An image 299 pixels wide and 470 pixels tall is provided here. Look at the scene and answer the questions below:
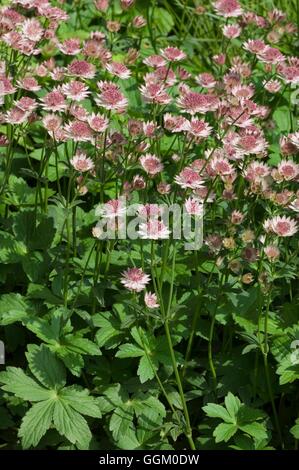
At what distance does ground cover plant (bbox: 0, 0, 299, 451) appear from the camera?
7.45 ft

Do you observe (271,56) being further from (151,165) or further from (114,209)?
(114,209)

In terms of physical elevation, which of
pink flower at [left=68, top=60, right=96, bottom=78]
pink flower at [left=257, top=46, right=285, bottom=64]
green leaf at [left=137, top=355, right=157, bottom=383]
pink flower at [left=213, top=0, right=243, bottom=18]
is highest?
pink flower at [left=213, top=0, right=243, bottom=18]

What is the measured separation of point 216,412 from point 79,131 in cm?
84

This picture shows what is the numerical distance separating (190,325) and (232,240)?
37 centimetres

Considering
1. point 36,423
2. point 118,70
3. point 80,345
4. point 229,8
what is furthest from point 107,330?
point 229,8

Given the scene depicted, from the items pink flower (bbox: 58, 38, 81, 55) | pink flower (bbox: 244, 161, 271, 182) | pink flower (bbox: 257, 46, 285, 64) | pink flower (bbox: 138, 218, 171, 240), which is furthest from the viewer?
pink flower (bbox: 257, 46, 285, 64)

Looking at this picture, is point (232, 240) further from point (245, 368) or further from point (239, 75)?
point (239, 75)

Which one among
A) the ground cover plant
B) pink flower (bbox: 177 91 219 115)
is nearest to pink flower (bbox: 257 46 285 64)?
the ground cover plant

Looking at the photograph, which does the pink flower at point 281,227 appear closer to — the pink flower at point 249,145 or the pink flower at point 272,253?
the pink flower at point 272,253

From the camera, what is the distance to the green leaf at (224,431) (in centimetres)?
222

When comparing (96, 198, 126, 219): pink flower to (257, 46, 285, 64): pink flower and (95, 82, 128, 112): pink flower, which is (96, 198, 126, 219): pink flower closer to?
(95, 82, 128, 112): pink flower

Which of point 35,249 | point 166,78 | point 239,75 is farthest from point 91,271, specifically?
point 239,75

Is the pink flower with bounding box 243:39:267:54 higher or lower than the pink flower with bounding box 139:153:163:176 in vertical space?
higher

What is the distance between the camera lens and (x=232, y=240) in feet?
7.35
